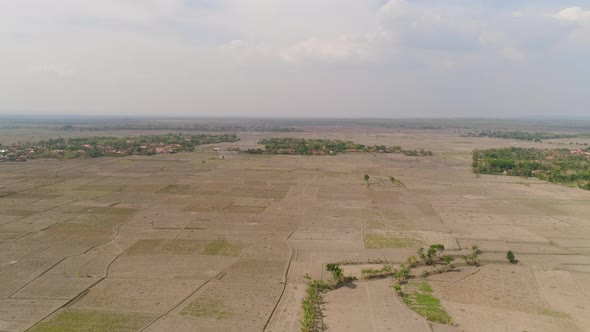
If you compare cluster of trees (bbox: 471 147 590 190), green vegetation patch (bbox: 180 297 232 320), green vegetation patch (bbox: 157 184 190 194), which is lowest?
green vegetation patch (bbox: 180 297 232 320)

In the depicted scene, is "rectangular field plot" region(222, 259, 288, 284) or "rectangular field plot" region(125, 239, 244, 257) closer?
"rectangular field plot" region(222, 259, 288, 284)

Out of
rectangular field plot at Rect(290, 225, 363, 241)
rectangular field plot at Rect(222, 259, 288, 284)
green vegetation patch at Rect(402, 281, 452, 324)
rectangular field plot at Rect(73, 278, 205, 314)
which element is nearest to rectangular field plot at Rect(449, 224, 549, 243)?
rectangular field plot at Rect(290, 225, 363, 241)

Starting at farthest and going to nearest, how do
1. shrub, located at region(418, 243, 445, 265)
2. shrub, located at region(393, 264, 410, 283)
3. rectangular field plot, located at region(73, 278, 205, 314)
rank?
1. shrub, located at region(418, 243, 445, 265)
2. shrub, located at region(393, 264, 410, 283)
3. rectangular field plot, located at region(73, 278, 205, 314)

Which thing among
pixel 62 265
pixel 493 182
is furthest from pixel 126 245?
Answer: pixel 493 182

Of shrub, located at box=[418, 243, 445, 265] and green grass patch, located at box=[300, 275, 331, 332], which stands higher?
shrub, located at box=[418, 243, 445, 265]

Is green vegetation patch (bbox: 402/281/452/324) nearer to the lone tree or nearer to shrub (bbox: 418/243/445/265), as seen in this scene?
shrub (bbox: 418/243/445/265)

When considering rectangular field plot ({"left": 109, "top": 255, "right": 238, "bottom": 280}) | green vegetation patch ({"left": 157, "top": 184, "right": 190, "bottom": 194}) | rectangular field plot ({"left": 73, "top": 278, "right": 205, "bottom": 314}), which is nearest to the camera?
rectangular field plot ({"left": 73, "top": 278, "right": 205, "bottom": 314})

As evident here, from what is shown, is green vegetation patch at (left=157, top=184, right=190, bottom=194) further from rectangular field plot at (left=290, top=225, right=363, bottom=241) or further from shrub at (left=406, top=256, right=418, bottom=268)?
shrub at (left=406, top=256, right=418, bottom=268)
